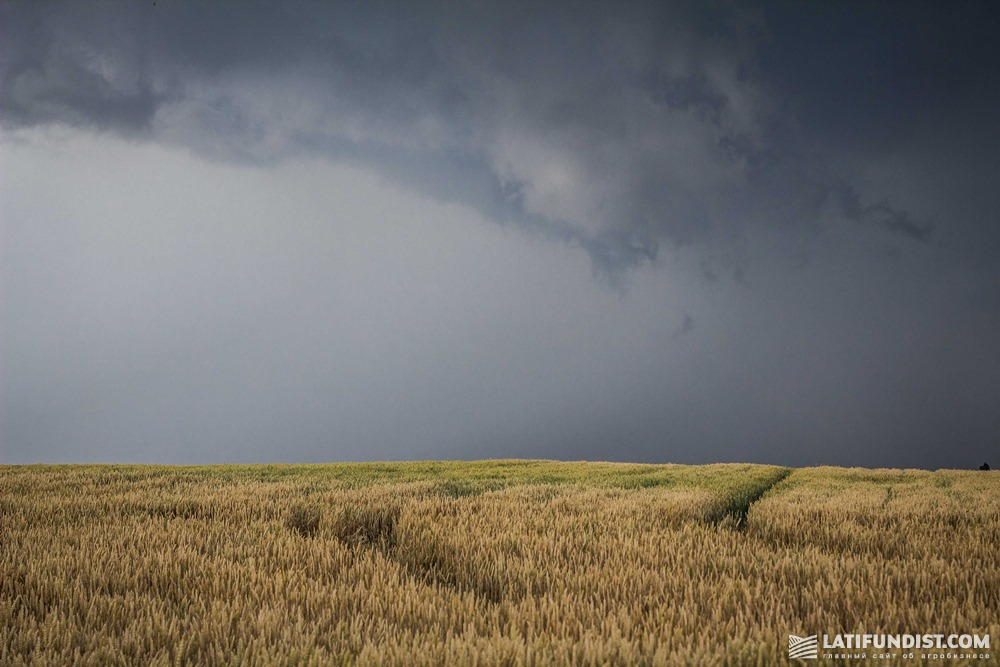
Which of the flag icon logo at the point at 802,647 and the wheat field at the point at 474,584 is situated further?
the wheat field at the point at 474,584

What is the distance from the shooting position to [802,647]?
105 inches

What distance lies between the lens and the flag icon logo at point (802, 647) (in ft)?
8.47

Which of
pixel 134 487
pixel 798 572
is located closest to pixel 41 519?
pixel 134 487

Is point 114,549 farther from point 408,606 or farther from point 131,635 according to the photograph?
point 408,606

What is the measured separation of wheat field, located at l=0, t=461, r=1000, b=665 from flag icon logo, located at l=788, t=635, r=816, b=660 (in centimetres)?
8

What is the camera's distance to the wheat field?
2.69 metres

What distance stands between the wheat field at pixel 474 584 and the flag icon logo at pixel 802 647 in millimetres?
75

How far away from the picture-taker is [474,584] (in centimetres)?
387

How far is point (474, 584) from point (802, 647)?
202cm

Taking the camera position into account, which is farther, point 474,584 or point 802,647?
point 474,584

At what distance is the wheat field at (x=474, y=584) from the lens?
8.82 ft

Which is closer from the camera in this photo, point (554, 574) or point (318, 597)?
point (318, 597)

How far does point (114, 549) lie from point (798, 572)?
517cm

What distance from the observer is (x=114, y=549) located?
4.48 meters
